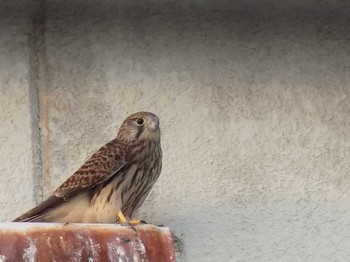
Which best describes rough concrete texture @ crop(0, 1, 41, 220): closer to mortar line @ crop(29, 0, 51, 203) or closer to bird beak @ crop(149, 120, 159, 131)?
mortar line @ crop(29, 0, 51, 203)

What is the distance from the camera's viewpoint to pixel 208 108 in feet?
13.9

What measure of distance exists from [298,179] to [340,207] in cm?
19

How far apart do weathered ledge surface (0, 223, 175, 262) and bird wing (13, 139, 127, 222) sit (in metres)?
0.51

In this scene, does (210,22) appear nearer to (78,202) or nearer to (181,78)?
(181,78)

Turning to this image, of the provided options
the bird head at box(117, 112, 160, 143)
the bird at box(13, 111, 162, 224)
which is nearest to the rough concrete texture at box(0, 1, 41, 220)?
the bird at box(13, 111, 162, 224)

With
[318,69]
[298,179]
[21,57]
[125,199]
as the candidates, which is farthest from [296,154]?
[21,57]

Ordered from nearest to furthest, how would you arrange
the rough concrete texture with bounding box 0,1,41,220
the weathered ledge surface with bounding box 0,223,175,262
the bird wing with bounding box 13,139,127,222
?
the weathered ledge surface with bounding box 0,223,175,262 < the bird wing with bounding box 13,139,127,222 < the rough concrete texture with bounding box 0,1,41,220

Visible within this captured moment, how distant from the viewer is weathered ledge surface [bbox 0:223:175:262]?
3.15 m

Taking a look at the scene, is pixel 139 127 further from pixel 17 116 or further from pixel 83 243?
pixel 83 243

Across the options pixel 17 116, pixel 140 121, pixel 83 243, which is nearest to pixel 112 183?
pixel 140 121

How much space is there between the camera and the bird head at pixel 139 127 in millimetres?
4070

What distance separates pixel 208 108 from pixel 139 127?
295 millimetres

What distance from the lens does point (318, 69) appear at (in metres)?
4.34

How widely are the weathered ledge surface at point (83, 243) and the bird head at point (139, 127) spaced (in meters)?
0.77
